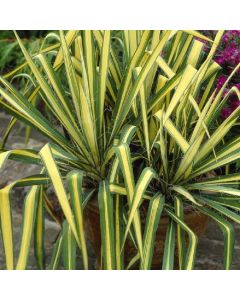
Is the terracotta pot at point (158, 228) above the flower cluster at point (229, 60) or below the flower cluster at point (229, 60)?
below

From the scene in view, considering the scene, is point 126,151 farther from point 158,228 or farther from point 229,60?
point 229,60

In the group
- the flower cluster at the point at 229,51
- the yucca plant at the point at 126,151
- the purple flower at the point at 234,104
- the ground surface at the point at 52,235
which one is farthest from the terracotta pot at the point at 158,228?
the flower cluster at the point at 229,51

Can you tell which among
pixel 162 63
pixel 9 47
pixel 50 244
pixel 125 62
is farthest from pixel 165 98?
pixel 9 47

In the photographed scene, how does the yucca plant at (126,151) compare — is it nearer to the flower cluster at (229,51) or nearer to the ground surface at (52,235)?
the flower cluster at (229,51)

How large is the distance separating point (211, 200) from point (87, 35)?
1.96ft

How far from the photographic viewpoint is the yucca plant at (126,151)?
1.23 metres

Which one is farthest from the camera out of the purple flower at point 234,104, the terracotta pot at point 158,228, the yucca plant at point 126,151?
the purple flower at point 234,104

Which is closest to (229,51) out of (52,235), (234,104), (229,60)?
(229,60)

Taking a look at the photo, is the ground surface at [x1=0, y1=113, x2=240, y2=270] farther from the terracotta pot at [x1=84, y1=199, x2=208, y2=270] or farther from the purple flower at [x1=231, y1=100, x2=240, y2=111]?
the purple flower at [x1=231, y1=100, x2=240, y2=111]

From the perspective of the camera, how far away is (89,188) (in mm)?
1564

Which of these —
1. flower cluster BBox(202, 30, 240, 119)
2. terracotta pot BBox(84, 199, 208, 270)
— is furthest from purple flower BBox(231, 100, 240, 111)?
terracotta pot BBox(84, 199, 208, 270)

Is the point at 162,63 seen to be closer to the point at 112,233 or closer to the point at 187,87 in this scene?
the point at 187,87

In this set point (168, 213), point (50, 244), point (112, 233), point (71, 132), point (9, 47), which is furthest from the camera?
point (9, 47)

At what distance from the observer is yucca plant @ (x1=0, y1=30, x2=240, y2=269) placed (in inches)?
48.5
